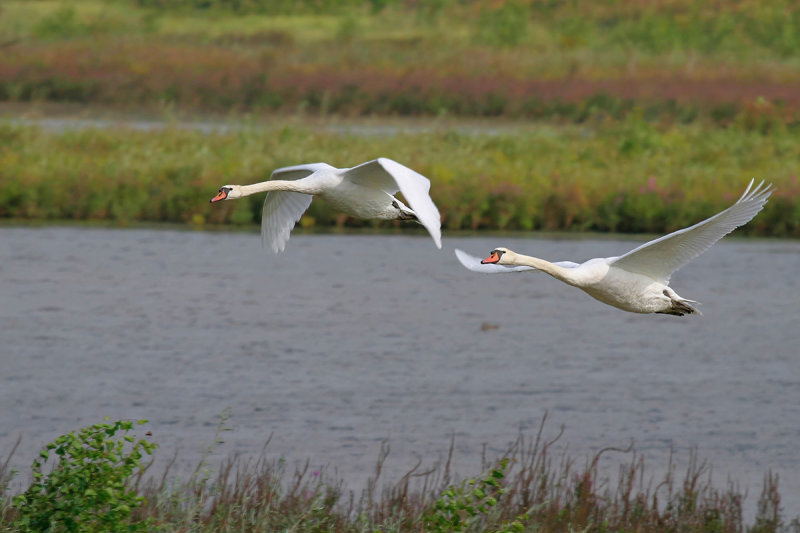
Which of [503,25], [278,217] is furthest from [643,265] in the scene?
[503,25]

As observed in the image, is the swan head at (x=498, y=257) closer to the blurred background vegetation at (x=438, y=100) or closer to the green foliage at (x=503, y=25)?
the blurred background vegetation at (x=438, y=100)

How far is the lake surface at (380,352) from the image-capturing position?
12.7m

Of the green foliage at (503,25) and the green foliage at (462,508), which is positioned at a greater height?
the green foliage at (503,25)

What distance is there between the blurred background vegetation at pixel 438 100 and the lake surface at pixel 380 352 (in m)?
0.75

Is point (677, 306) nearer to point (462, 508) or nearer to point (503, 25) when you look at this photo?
point (462, 508)

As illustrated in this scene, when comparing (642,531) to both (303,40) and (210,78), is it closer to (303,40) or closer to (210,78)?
(210,78)

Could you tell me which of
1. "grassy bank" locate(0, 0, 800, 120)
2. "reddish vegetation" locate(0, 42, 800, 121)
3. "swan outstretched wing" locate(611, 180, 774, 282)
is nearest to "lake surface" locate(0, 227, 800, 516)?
"swan outstretched wing" locate(611, 180, 774, 282)

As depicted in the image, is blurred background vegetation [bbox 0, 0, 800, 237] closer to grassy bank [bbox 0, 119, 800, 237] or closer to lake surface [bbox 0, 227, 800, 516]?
grassy bank [bbox 0, 119, 800, 237]

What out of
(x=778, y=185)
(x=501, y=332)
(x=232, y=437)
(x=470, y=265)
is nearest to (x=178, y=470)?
(x=232, y=437)

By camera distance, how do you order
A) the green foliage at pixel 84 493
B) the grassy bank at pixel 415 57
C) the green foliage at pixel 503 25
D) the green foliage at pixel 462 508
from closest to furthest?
the green foliage at pixel 84 493 → the green foliage at pixel 462 508 → the grassy bank at pixel 415 57 → the green foliage at pixel 503 25

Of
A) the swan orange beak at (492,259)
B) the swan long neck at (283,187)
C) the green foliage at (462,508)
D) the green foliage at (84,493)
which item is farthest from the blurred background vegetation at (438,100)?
the swan orange beak at (492,259)

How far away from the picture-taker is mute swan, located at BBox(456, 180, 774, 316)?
692 centimetres

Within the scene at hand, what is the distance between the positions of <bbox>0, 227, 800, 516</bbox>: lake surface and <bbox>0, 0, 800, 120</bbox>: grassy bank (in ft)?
31.9

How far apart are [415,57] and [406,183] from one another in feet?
109
